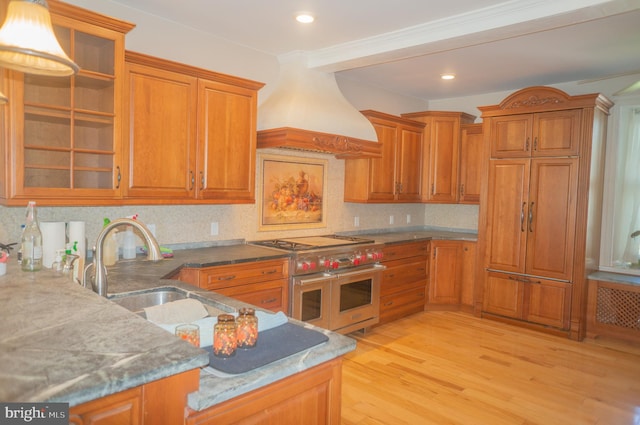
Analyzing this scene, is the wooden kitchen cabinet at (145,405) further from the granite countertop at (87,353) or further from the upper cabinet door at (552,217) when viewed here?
the upper cabinet door at (552,217)

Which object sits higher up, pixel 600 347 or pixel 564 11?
pixel 564 11


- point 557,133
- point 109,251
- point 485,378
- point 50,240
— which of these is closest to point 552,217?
point 557,133

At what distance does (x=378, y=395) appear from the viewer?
3047 mm

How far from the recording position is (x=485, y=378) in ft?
11.0

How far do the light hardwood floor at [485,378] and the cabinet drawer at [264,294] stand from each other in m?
0.77

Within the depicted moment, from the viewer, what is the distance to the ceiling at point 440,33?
2871 millimetres

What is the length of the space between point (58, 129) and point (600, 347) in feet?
15.8

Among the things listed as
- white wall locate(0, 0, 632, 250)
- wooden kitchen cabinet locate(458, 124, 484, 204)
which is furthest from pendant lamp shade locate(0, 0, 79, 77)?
wooden kitchen cabinet locate(458, 124, 484, 204)

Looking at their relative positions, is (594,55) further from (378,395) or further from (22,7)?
(22,7)

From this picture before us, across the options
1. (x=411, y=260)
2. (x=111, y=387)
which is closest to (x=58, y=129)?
(x=111, y=387)

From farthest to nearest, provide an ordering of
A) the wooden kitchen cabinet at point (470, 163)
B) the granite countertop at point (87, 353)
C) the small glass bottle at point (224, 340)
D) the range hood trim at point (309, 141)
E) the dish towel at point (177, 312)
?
the wooden kitchen cabinet at point (470, 163) → the range hood trim at point (309, 141) → the dish towel at point (177, 312) → the small glass bottle at point (224, 340) → the granite countertop at point (87, 353)

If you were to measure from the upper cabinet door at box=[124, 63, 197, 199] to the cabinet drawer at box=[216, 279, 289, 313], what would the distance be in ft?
2.61

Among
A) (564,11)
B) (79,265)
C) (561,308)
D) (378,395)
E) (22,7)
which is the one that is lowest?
(378,395)

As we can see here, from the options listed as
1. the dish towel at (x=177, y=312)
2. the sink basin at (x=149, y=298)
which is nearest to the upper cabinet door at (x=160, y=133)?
the sink basin at (x=149, y=298)
